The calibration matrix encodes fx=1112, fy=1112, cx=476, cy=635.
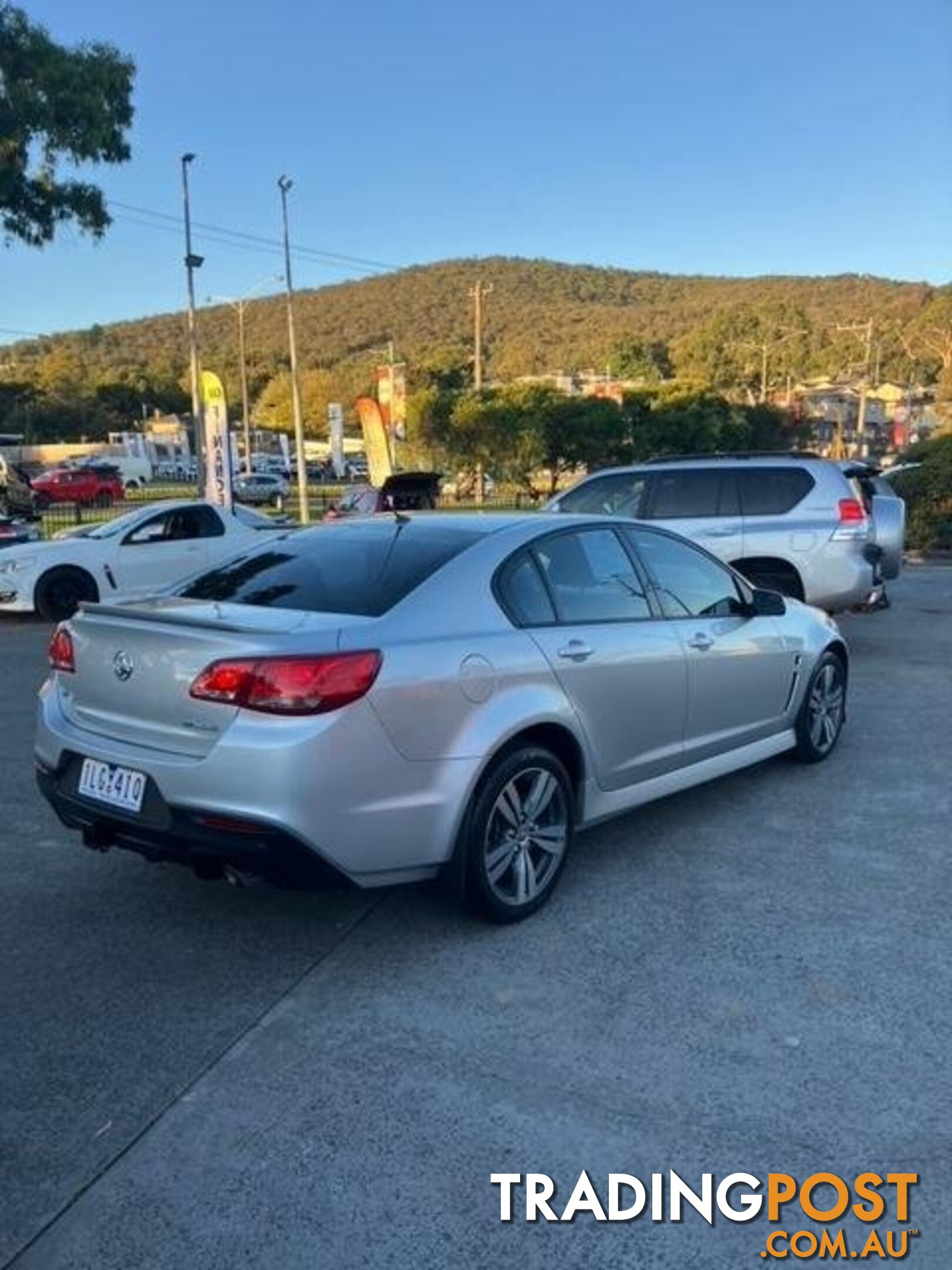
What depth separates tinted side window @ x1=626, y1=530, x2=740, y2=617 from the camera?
199 inches

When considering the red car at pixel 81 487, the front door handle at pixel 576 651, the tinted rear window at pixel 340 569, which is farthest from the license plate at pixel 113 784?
the red car at pixel 81 487

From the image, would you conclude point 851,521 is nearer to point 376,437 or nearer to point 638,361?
point 376,437

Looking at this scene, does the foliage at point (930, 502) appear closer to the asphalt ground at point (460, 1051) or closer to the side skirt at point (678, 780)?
the side skirt at point (678, 780)

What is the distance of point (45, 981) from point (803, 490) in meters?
7.90

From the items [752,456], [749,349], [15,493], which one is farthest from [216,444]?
[749,349]

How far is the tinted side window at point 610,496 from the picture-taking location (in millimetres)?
10438

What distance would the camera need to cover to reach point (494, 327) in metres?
128

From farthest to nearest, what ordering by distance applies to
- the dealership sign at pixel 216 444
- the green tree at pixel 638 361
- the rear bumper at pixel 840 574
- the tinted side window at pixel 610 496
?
the green tree at pixel 638 361 → the dealership sign at pixel 216 444 → the tinted side window at pixel 610 496 → the rear bumper at pixel 840 574

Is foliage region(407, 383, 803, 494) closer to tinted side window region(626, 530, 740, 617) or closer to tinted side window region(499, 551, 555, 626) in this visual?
tinted side window region(626, 530, 740, 617)

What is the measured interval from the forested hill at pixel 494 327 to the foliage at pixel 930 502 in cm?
7468

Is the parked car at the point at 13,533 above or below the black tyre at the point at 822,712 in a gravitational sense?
above

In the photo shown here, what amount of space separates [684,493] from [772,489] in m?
0.79

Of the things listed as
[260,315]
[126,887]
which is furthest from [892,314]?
[126,887]

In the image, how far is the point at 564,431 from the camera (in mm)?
37750
